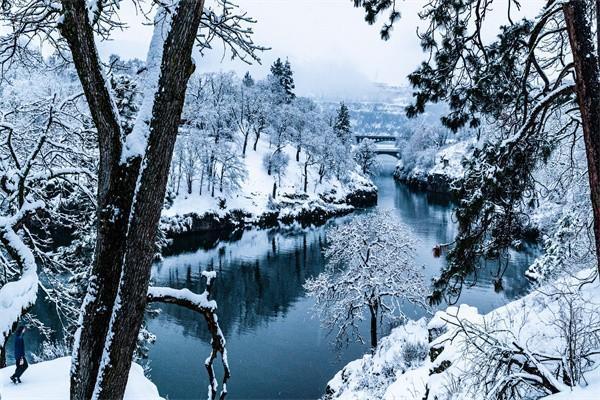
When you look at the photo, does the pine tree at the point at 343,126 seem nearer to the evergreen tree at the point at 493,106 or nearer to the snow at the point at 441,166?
the snow at the point at 441,166

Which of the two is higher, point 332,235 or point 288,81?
point 288,81

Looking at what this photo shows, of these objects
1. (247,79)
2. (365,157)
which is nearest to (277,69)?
(247,79)

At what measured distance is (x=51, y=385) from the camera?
6.66 meters

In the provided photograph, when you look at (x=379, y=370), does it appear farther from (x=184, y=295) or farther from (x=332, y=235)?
(x=184, y=295)

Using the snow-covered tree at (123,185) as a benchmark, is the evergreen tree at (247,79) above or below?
above

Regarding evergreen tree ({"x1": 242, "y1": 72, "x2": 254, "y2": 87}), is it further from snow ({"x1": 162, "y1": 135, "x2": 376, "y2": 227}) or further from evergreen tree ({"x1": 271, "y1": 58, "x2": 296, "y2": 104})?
snow ({"x1": 162, "y1": 135, "x2": 376, "y2": 227})

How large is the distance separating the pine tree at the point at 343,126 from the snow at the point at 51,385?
63218 millimetres

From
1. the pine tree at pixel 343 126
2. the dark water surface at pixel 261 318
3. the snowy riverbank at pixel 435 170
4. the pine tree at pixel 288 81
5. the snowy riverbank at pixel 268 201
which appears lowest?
the dark water surface at pixel 261 318

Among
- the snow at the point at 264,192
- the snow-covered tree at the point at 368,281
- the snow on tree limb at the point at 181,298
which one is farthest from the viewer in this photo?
the snow at the point at 264,192

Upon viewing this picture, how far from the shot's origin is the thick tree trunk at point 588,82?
4.04m

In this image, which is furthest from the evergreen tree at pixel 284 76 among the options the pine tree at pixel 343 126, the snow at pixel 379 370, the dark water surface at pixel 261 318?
the snow at pixel 379 370

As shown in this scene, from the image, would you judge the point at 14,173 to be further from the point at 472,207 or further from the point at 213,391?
the point at 472,207

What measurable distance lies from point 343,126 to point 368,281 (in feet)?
180

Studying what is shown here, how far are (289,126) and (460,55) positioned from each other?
172 feet
